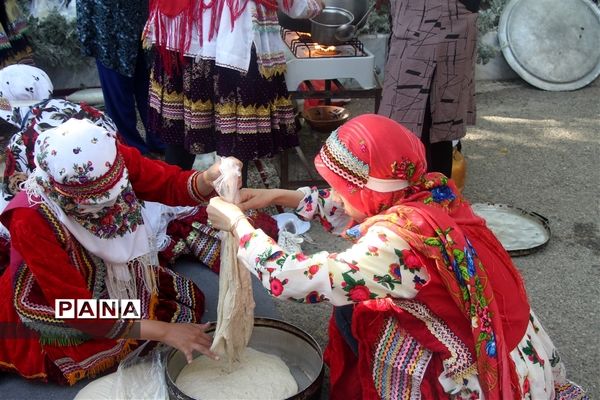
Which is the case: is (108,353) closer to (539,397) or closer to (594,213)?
(539,397)

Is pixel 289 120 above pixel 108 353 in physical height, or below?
above

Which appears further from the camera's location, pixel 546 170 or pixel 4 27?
pixel 4 27

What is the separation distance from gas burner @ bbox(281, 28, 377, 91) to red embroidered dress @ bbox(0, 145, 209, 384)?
1206mm

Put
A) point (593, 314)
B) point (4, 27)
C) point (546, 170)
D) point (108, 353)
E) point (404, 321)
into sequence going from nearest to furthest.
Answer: point (404, 321) → point (108, 353) → point (593, 314) → point (546, 170) → point (4, 27)

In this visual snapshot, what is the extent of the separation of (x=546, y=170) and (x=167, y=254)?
2.64 m

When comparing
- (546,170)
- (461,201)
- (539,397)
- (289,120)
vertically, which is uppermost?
(461,201)

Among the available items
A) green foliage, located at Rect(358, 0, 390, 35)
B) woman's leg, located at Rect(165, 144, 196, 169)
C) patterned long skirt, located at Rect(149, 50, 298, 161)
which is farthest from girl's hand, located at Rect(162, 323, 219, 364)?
green foliage, located at Rect(358, 0, 390, 35)

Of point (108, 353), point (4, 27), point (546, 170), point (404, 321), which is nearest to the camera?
point (404, 321)

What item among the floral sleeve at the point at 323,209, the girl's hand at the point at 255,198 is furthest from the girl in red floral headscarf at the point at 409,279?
the floral sleeve at the point at 323,209

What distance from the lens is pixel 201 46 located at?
10.6ft

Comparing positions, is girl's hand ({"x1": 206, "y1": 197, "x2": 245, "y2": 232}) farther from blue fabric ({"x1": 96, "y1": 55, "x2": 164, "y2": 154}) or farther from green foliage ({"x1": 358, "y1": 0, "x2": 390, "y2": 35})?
green foliage ({"x1": 358, "y1": 0, "x2": 390, "y2": 35})

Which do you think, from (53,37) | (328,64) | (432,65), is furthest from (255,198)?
(53,37)

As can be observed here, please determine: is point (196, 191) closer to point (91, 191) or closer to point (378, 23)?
point (91, 191)

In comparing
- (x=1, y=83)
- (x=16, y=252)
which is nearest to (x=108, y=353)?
(x=16, y=252)
